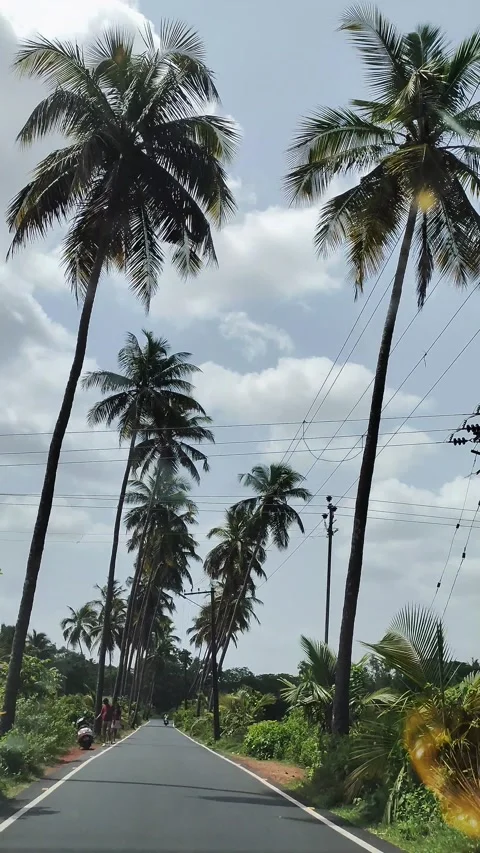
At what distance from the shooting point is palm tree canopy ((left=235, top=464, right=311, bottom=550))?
182ft

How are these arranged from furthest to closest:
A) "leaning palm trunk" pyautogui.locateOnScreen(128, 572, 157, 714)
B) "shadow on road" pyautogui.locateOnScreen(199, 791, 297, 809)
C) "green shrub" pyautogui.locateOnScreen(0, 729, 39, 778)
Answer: "leaning palm trunk" pyautogui.locateOnScreen(128, 572, 157, 714), "green shrub" pyautogui.locateOnScreen(0, 729, 39, 778), "shadow on road" pyautogui.locateOnScreen(199, 791, 297, 809)

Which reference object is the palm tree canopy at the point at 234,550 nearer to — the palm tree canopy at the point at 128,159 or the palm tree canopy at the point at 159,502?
the palm tree canopy at the point at 159,502

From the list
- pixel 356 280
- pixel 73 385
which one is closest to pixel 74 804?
pixel 73 385

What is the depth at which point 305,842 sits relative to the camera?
11273 millimetres

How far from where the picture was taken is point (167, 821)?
1274 centimetres

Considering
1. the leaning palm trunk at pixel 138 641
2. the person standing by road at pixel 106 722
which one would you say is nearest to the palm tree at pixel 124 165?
the person standing by road at pixel 106 722

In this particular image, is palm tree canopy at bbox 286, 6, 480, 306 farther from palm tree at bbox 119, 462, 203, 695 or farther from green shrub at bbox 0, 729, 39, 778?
palm tree at bbox 119, 462, 203, 695

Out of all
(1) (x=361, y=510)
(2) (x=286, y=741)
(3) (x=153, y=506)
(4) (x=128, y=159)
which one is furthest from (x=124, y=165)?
(3) (x=153, y=506)

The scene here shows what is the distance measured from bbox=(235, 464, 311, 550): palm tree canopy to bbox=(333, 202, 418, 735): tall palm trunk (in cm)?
3621

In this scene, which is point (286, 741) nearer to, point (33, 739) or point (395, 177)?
Result: point (33, 739)

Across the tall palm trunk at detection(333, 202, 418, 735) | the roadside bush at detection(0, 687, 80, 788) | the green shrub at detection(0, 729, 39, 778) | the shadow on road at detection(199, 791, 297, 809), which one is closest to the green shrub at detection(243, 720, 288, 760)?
the roadside bush at detection(0, 687, 80, 788)

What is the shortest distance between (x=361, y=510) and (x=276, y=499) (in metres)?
36.5

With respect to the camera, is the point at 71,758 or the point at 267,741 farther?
the point at 267,741

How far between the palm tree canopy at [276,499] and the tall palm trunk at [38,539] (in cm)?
3441
